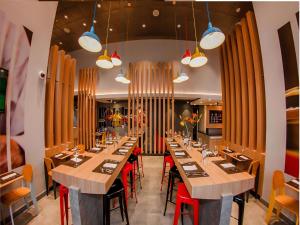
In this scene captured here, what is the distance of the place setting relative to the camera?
183cm

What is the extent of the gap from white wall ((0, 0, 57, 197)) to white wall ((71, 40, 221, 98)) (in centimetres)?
352

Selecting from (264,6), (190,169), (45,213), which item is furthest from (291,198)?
(45,213)

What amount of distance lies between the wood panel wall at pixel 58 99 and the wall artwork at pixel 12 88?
732mm

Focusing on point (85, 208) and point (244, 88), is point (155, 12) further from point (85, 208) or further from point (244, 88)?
point (85, 208)

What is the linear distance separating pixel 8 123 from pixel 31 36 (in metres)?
1.54

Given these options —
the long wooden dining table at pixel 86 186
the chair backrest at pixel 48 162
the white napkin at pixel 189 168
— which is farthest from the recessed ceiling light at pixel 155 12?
the chair backrest at pixel 48 162

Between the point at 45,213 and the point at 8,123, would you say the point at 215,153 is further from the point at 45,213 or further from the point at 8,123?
the point at 8,123

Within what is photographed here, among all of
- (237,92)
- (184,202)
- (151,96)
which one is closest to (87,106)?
(151,96)

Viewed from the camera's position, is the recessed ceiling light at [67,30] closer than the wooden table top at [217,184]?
No

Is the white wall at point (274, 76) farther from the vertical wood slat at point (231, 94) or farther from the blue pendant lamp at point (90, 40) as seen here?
the blue pendant lamp at point (90, 40)

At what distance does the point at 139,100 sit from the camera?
616cm

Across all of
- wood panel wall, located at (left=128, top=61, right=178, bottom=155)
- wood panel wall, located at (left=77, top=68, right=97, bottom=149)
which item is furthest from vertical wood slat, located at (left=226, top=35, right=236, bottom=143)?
wood panel wall, located at (left=77, top=68, right=97, bottom=149)

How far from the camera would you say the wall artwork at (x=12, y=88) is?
2199mm

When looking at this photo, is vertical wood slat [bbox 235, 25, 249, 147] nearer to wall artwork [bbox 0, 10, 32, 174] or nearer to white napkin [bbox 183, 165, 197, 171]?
white napkin [bbox 183, 165, 197, 171]
